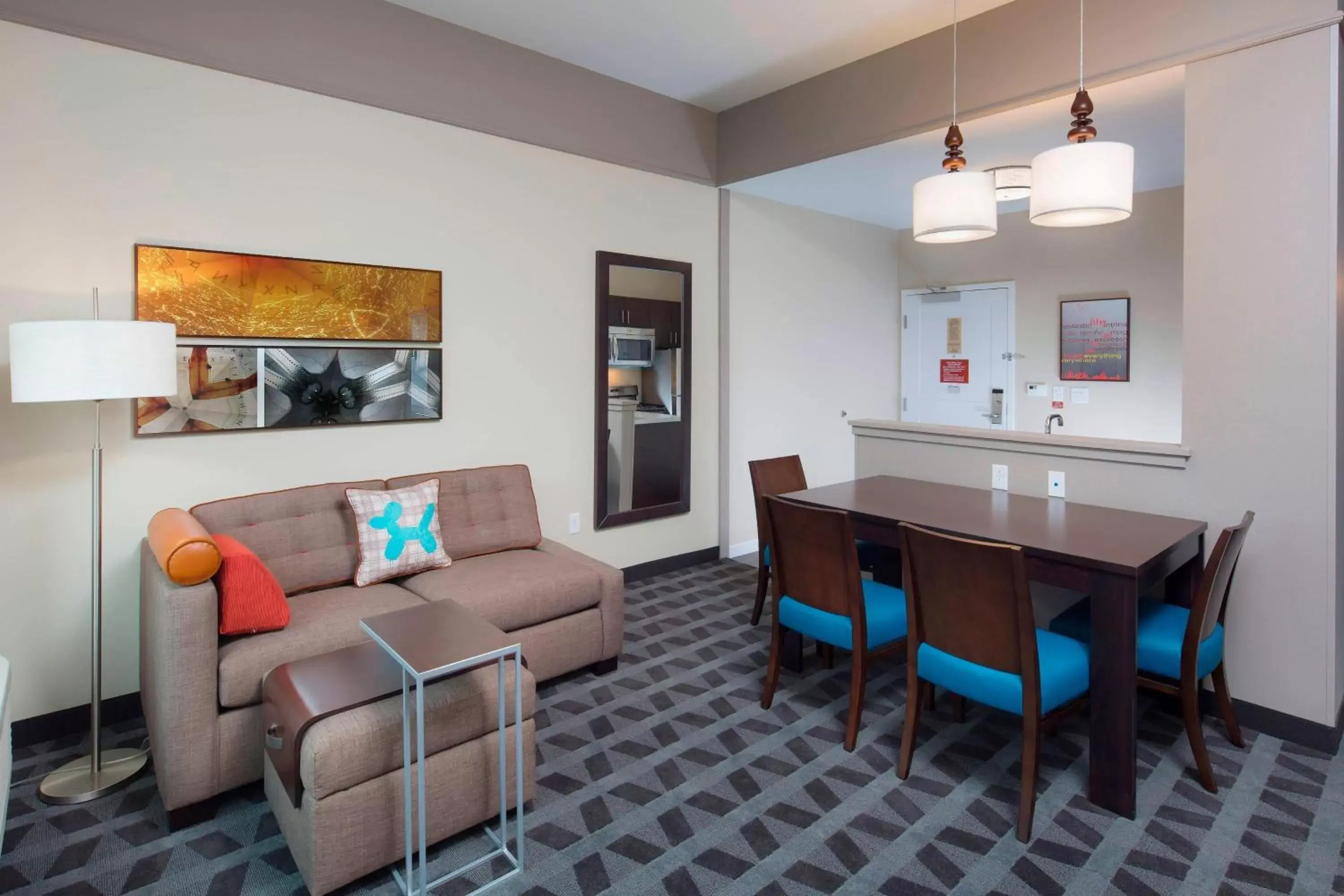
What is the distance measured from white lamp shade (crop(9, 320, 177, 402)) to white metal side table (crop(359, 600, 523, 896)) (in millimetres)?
1072

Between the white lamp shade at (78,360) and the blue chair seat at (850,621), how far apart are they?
2307mm

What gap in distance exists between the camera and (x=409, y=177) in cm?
343

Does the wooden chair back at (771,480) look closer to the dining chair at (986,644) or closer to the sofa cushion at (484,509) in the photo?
the sofa cushion at (484,509)

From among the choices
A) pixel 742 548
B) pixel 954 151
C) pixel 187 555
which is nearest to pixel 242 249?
pixel 187 555

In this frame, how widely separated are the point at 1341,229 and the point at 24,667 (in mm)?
4877

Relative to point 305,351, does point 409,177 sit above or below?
above

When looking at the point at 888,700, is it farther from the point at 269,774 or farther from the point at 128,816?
the point at 128,816

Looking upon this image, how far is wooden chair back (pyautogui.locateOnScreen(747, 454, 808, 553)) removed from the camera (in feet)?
12.1

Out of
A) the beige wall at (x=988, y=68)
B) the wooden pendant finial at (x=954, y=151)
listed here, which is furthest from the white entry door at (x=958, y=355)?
the wooden pendant finial at (x=954, y=151)

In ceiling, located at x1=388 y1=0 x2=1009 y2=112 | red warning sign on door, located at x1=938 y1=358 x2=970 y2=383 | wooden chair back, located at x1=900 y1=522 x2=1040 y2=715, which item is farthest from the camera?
red warning sign on door, located at x1=938 y1=358 x2=970 y2=383

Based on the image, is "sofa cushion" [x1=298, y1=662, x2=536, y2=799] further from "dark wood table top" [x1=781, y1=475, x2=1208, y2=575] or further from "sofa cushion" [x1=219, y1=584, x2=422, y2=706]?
"dark wood table top" [x1=781, y1=475, x2=1208, y2=575]

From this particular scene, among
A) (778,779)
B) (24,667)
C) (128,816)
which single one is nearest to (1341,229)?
(778,779)

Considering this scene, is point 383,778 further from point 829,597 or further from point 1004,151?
point 1004,151

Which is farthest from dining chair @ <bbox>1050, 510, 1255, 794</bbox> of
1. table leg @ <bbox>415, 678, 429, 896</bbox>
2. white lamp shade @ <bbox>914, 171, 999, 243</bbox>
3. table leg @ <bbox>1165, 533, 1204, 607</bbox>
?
table leg @ <bbox>415, 678, 429, 896</bbox>
